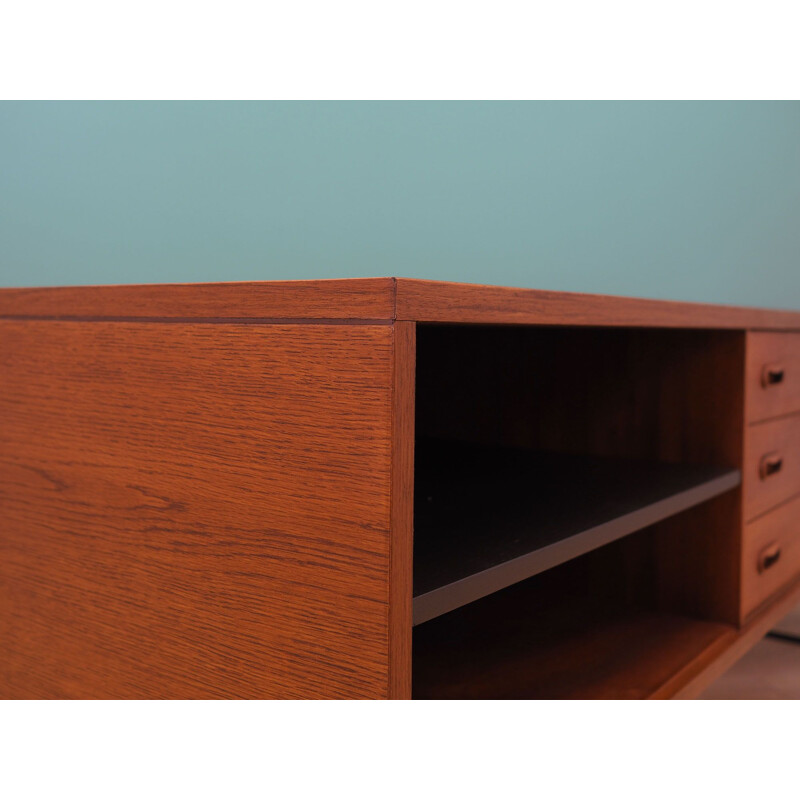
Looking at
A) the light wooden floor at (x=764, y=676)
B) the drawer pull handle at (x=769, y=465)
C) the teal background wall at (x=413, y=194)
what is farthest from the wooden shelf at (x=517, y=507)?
the teal background wall at (x=413, y=194)

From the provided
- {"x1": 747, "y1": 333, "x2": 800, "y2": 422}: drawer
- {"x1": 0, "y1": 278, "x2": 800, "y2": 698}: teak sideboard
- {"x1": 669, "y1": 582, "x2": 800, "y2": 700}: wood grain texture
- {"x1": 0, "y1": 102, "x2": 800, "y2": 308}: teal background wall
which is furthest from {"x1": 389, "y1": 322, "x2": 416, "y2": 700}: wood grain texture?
{"x1": 0, "y1": 102, "x2": 800, "y2": 308}: teal background wall

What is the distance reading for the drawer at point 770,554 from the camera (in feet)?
3.80

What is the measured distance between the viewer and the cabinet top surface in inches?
19.7

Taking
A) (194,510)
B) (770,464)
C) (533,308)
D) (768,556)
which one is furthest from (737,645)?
(194,510)

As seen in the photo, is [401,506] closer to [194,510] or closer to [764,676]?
[194,510]

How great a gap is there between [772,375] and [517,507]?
568mm

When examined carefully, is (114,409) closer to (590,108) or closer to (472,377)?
(472,377)

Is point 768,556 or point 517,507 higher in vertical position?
point 517,507

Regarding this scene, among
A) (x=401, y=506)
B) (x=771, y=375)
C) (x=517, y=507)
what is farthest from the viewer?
(x=771, y=375)

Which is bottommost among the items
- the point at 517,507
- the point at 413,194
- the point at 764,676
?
the point at 764,676

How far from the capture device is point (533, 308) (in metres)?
0.62

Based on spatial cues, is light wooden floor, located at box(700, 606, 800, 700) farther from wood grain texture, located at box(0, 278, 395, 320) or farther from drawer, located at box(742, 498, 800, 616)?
wood grain texture, located at box(0, 278, 395, 320)

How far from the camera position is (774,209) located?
2150 millimetres

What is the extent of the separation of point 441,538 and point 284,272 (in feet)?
3.13
